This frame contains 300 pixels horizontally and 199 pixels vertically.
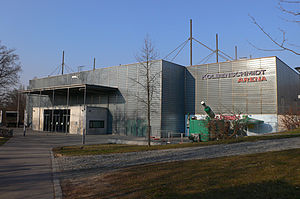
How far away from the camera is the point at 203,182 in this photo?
6270 mm

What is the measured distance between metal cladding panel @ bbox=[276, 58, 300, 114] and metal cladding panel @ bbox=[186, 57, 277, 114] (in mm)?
1363

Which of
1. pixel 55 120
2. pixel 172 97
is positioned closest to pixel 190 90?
pixel 172 97

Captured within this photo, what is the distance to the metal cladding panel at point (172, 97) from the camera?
33531mm

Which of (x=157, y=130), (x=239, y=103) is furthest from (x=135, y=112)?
(x=239, y=103)

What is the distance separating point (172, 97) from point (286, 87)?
15.6 meters

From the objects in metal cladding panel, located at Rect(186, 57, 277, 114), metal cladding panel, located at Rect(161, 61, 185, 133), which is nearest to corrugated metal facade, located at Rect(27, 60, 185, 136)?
metal cladding panel, located at Rect(161, 61, 185, 133)

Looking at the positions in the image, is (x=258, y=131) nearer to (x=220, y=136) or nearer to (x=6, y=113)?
(x=220, y=136)

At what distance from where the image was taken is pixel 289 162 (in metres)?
7.36

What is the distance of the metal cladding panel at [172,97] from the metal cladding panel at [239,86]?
2.30 meters

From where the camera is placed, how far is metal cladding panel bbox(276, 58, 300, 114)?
30.8 meters

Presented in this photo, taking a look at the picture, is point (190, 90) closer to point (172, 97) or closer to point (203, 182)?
point (172, 97)

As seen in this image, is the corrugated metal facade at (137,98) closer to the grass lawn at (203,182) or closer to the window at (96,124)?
the window at (96,124)

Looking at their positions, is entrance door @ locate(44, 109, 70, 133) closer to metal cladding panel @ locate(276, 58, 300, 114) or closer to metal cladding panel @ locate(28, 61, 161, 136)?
metal cladding panel @ locate(28, 61, 161, 136)

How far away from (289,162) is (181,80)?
29.6 meters
